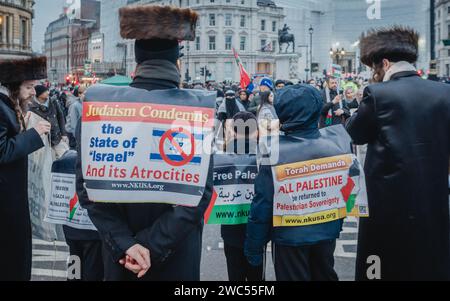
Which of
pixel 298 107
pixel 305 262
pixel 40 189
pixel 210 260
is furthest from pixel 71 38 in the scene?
pixel 305 262

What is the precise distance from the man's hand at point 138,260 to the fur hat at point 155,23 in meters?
1.05

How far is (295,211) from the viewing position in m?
3.61

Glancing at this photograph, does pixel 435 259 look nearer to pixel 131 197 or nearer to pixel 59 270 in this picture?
pixel 131 197

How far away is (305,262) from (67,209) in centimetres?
187

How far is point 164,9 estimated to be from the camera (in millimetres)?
2764

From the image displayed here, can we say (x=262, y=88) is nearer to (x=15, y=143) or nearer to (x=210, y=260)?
(x=210, y=260)

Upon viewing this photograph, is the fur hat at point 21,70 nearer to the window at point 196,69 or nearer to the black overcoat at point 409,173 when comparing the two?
the black overcoat at point 409,173

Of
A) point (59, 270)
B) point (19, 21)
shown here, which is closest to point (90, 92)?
point (59, 270)

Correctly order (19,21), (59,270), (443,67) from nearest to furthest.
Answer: (59,270)
(19,21)
(443,67)

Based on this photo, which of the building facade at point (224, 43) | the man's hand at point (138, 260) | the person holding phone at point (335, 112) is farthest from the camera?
the building facade at point (224, 43)

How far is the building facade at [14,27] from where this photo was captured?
2598 inches

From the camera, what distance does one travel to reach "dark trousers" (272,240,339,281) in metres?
3.62

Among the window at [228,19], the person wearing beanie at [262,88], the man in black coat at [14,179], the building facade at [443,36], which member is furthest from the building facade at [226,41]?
the man in black coat at [14,179]
